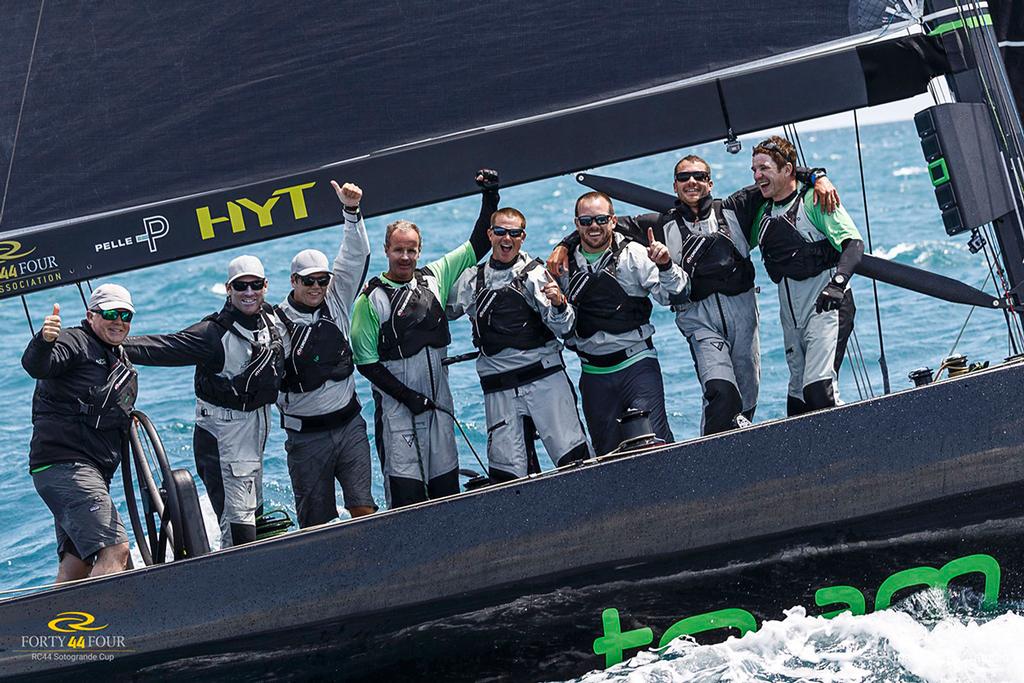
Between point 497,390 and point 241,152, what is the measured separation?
4.46 ft

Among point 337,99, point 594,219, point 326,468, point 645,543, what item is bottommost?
point 645,543

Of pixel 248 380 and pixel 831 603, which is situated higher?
pixel 248 380

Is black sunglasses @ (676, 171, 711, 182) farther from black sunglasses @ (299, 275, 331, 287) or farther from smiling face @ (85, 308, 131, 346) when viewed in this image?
smiling face @ (85, 308, 131, 346)

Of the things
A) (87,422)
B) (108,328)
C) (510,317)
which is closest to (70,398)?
(87,422)

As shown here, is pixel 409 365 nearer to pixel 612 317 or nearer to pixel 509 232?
pixel 509 232

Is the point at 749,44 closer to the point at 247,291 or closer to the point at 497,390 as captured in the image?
the point at 497,390

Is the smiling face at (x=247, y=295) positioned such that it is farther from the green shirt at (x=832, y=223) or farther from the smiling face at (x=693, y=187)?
the green shirt at (x=832, y=223)

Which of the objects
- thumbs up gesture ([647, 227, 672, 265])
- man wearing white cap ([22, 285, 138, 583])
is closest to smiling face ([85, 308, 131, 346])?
man wearing white cap ([22, 285, 138, 583])

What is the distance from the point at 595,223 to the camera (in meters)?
5.02

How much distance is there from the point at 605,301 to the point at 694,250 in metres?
0.42

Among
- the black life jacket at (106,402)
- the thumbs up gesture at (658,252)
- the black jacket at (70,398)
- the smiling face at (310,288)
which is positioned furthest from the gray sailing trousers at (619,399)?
the black jacket at (70,398)

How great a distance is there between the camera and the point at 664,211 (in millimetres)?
5457

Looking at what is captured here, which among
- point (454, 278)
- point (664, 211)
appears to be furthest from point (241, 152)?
point (664, 211)

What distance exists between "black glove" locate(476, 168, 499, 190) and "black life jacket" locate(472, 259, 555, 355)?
0.39m
